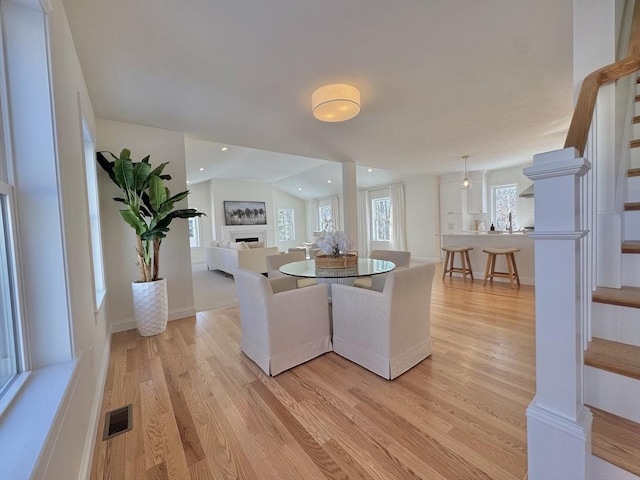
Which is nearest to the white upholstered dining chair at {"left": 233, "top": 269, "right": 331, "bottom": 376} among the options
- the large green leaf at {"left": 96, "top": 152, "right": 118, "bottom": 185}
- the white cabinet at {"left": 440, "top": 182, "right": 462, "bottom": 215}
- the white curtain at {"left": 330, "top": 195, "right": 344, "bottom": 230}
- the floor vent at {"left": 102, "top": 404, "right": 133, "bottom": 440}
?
the floor vent at {"left": 102, "top": 404, "right": 133, "bottom": 440}

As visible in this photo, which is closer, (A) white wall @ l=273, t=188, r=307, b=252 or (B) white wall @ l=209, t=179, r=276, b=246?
(B) white wall @ l=209, t=179, r=276, b=246

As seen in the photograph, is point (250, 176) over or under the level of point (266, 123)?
over

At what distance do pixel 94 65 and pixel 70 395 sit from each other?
93.2 inches

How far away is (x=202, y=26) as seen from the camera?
1.74 metres

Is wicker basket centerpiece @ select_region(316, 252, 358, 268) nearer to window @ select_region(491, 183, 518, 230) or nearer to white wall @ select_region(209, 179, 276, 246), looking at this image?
window @ select_region(491, 183, 518, 230)

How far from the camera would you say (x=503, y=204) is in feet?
23.4

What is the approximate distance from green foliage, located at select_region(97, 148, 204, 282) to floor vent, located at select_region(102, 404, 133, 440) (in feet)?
5.17

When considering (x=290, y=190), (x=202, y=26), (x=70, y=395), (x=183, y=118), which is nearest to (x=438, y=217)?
(x=290, y=190)

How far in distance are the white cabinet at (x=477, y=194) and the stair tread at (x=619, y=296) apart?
6825 millimetres

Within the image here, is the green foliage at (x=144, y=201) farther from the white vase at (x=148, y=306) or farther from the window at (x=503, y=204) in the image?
the window at (x=503, y=204)

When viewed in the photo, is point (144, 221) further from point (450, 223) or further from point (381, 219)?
point (381, 219)

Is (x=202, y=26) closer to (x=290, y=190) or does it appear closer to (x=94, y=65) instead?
(x=94, y=65)

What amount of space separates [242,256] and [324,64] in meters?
4.68

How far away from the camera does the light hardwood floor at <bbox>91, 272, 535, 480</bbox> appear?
4.23 ft
